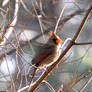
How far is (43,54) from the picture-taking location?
3.66m

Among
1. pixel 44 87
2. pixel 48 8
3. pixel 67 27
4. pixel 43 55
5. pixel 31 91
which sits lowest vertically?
pixel 44 87

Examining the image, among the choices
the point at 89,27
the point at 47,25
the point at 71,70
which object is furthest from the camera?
the point at 89,27

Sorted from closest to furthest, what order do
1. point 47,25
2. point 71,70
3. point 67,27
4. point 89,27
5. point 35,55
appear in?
point 35,55 < point 71,70 < point 47,25 < point 67,27 < point 89,27

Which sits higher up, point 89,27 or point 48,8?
point 48,8

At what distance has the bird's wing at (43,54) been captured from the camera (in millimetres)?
3568

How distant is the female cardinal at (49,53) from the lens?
3.58 meters

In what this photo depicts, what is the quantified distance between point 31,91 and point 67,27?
3.83 metres

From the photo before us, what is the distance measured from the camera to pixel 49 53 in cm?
366

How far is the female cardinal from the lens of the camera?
358cm

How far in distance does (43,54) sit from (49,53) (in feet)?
0.28

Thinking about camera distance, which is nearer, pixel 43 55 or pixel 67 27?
pixel 43 55

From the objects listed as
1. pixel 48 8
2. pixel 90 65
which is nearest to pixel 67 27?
pixel 48 8

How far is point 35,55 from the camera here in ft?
11.9

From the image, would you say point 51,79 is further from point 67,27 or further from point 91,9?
point 91,9
